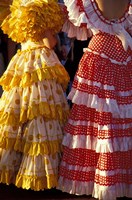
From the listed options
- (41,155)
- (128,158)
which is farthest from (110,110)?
(41,155)

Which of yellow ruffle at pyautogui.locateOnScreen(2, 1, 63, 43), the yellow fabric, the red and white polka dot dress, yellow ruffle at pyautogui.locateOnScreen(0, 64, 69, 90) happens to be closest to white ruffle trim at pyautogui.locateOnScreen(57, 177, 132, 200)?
the red and white polka dot dress

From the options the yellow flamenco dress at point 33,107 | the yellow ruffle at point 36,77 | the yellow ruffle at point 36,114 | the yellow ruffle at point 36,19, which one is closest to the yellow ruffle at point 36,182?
the yellow flamenco dress at point 33,107

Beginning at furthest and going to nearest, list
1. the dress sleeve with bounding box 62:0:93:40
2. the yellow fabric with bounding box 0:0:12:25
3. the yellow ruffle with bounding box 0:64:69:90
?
the yellow fabric with bounding box 0:0:12:25 < the yellow ruffle with bounding box 0:64:69:90 < the dress sleeve with bounding box 62:0:93:40

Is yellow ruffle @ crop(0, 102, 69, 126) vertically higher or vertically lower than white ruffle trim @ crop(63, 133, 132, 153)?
higher

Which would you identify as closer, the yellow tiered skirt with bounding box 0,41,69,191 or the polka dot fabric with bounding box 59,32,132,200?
the polka dot fabric with bounding box 59,32,132,200

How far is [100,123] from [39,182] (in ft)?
2.17

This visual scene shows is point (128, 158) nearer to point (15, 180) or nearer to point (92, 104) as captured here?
point (92, 104)

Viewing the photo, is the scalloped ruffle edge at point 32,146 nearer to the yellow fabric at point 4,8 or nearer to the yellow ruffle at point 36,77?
the yellow ruffle at point 36,77

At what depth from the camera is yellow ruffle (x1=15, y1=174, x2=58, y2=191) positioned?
361 centimetres

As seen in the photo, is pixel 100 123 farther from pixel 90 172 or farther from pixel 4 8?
pixel 4 8

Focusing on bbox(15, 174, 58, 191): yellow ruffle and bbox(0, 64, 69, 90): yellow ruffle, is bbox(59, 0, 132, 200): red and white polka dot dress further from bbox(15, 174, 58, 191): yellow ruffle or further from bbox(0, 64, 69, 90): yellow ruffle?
bbox(0, 64, 69, 90): yellow ruffle

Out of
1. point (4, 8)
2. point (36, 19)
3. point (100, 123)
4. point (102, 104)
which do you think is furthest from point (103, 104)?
point (4, 8)

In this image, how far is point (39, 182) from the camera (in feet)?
11.9

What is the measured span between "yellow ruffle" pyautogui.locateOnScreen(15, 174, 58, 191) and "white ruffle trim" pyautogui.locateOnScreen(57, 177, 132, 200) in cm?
7
